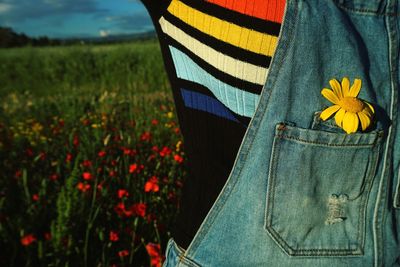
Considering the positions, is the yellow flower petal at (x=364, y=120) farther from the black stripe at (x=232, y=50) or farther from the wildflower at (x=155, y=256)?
the wildflower at (x=155, y=256)

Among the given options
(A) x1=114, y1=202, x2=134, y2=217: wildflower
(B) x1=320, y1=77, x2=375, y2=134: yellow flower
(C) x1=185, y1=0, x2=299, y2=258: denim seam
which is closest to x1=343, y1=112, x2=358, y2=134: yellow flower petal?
(B) x1=320, y1=77, x2=375, y2=134: yellow flower

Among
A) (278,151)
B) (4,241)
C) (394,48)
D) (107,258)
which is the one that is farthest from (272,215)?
(4,241)

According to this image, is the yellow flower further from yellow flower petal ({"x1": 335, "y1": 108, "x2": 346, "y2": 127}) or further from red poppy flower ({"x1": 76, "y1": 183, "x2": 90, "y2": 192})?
red poppy flower ({"x1": 76, "y1": 183, "x2": 90, "y2": 192})

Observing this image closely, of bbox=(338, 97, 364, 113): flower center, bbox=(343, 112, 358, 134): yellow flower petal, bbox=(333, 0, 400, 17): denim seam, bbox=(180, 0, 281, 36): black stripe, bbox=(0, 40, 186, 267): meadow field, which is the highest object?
bbox=(333, 0, 400, 17): denim seam

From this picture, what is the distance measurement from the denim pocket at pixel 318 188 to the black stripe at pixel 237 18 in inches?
5.8

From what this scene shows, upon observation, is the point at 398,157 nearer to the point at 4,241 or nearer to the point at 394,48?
the point at 394,48

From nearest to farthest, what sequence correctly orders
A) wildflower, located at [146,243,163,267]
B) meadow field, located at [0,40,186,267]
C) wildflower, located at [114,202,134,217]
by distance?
wildflower, located at [146,243,163,267] → meadow field, located at [0,40,186,267] → wildflower, located at [114,202,134,217]

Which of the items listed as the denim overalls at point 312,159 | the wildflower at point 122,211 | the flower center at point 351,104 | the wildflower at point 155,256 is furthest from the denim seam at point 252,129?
the wildflower at point 122,211

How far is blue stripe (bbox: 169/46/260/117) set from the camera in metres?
0.68

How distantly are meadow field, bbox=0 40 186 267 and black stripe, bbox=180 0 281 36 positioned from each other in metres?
1.00

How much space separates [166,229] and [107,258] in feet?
1.02

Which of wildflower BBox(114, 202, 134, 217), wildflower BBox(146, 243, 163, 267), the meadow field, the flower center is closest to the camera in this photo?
the flower center

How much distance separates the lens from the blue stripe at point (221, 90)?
68 cm

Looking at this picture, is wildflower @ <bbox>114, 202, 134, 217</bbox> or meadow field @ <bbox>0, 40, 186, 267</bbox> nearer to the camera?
meadow field @ <bbox>0, 40, 186, 267</bbox>
